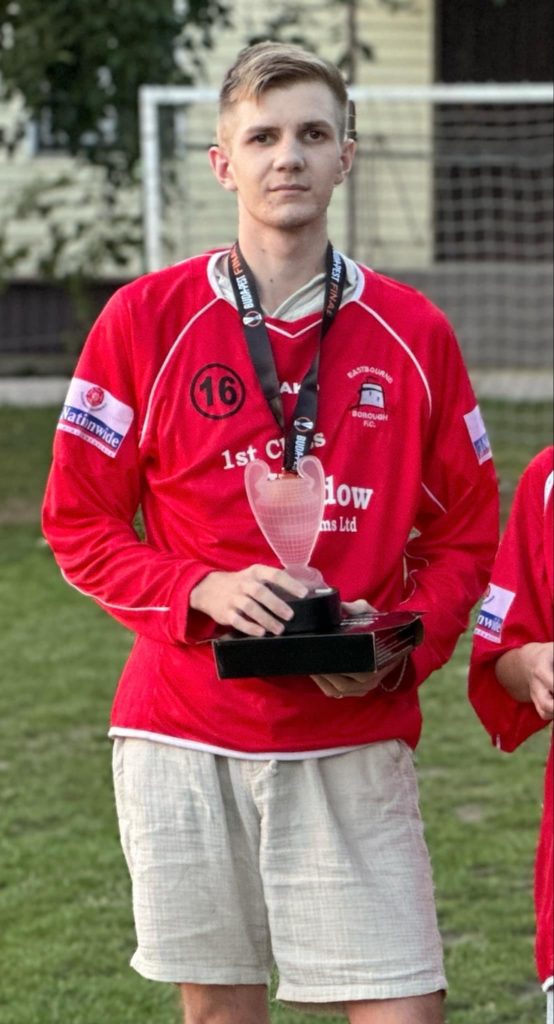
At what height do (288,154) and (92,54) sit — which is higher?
(288,154)

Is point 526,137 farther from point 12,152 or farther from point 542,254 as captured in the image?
point 12,152

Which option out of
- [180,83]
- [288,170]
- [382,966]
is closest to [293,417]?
[288,170]

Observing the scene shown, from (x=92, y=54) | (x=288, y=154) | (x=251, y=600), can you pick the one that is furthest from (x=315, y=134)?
(x=92, y=54)

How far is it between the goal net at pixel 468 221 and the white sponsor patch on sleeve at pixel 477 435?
36.8ft

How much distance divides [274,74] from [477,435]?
72 centimetres

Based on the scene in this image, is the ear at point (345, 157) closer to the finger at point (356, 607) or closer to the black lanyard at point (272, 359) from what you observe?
the black lanyard at point (272, 359)

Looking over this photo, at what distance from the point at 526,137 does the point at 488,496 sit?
16317mm

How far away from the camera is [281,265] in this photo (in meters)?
3.16

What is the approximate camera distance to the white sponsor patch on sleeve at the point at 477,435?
10.6 feet

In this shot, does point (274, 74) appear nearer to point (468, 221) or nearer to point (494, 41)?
point (468, 221)

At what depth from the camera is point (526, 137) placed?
18938 millimetres

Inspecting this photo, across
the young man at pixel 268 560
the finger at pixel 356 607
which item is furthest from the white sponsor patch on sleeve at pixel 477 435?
the finger at pixel 356 607

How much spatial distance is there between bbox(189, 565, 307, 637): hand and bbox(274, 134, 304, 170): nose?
26.9 inches

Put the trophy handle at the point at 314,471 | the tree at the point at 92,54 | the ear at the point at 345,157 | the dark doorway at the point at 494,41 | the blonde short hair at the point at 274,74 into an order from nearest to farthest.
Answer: the trophy handle at the point at 314,471 < the blonde short hair at the point at 274,74 < the ear at the point at 345,157 < the tree at the point at 92,54 < the dark doorway at the point at 494,41
